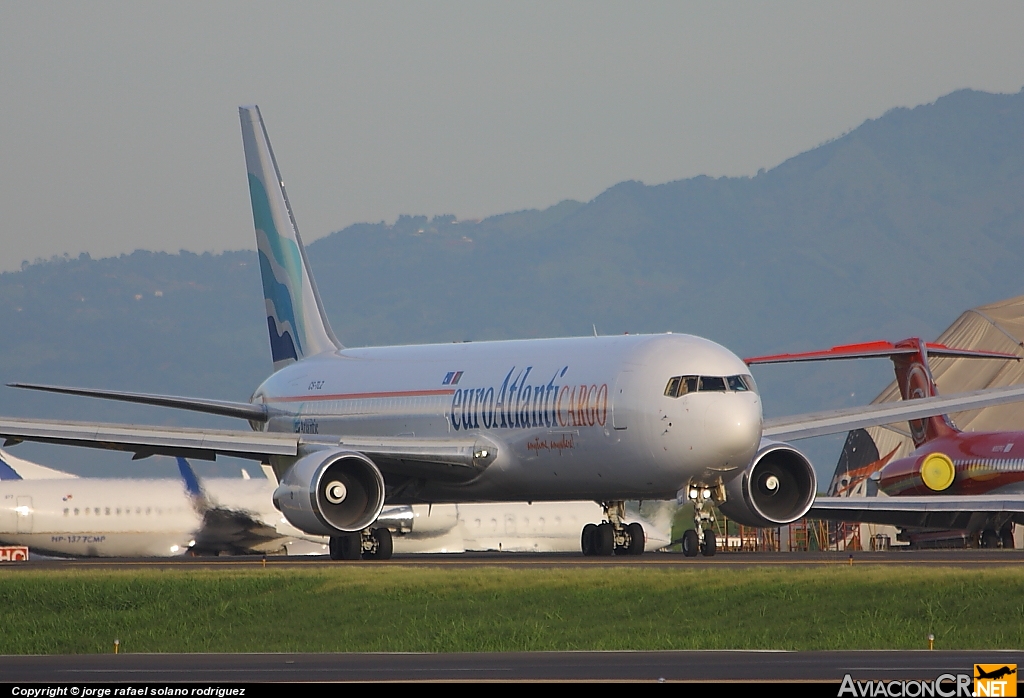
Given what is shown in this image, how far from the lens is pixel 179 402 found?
137 ft

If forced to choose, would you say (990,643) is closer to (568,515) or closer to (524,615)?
(524,615)

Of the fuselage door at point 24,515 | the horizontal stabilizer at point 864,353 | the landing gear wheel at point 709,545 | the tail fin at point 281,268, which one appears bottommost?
the landing gear wheel at point 709,545

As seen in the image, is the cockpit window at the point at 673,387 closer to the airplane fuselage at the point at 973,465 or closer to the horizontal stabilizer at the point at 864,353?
the horizontal stabilizer at the point at 864,353

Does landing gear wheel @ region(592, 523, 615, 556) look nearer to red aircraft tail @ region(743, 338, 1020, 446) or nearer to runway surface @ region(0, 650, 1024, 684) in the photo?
red aircraft tail @ region(743, 338, 1020, 446)

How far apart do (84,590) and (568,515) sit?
34.1 metres

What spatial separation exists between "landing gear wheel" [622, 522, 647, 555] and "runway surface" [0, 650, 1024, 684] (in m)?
17.8

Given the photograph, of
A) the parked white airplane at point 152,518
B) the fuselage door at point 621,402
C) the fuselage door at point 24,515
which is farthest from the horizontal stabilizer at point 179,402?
the fuselage door at point 24,515

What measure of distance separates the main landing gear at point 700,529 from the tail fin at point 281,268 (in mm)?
14192

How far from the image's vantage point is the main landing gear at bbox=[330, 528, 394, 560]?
37125mm

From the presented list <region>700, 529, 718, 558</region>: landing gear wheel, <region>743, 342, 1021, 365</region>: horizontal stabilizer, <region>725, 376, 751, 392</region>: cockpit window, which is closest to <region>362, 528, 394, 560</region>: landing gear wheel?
<region>700, 529, 718, 558</region>: landing gear wheel

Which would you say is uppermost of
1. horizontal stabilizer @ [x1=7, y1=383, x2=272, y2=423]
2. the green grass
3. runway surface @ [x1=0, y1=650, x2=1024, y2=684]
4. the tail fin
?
the tail fin

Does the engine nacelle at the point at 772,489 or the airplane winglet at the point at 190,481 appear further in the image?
the airplane winglet at the point at 190,481

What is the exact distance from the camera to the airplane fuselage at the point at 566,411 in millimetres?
33875

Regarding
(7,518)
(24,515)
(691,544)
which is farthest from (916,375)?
(7,518)
